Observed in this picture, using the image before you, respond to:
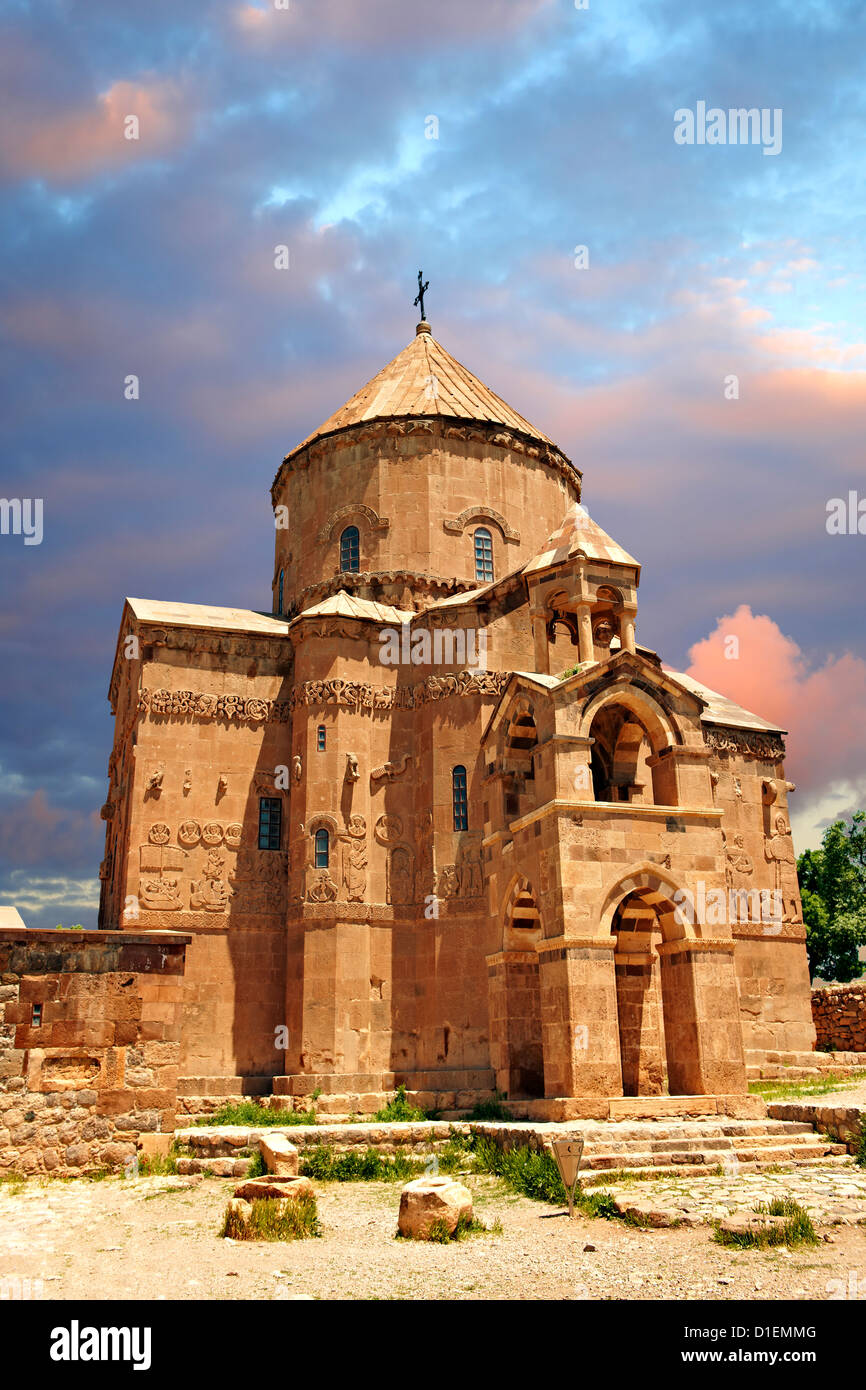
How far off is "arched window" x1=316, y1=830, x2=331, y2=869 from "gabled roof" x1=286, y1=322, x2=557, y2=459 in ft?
35.0

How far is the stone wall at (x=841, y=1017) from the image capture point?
28.1 meters

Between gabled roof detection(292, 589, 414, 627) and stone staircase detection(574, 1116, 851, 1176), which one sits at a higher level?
gabled roof detection(292, 589, 414, 627)

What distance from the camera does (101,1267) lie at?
9477 millimetres

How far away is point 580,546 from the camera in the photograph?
2031 centimetres

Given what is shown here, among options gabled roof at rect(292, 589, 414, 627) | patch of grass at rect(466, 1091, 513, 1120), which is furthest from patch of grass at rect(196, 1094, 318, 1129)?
gabled roof at rect(292, 589, 414, 627)

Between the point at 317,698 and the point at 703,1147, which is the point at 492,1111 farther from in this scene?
the point at 317,698

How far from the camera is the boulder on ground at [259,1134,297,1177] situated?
13.1 meters

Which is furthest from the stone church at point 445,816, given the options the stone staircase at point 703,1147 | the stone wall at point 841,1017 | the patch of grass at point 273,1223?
the patch of grass at point 273,1223

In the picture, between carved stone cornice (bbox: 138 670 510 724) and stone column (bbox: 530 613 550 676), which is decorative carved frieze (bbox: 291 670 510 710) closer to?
carved stone cornice (bbox: 138 670 510 724)


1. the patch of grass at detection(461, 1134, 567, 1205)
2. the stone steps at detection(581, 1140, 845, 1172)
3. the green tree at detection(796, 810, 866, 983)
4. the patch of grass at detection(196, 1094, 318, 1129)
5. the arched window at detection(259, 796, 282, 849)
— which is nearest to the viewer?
the patch of grass at detection(461, 1134, 567, 1205)

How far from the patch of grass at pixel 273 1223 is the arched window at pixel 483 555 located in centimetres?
1731

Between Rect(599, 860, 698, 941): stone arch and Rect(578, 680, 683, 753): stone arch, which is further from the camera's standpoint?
Rect(578, 680, 683, 753): stone arch

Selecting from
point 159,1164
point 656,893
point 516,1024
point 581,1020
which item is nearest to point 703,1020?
point 656,893
